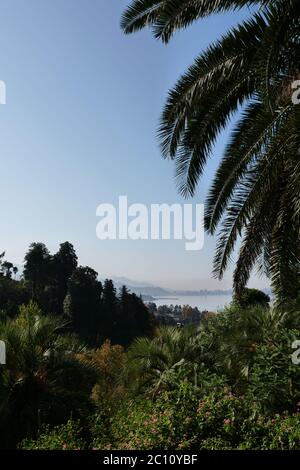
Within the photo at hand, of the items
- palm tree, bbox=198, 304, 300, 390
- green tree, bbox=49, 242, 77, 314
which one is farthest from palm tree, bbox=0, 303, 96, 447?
green tree, bbox=49, 242, 77, 314

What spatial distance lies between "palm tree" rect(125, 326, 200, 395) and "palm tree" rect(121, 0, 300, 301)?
14.0 ft

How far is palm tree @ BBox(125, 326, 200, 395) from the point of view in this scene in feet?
41.0

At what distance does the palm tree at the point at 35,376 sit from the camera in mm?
9328

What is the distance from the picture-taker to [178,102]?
8156mm

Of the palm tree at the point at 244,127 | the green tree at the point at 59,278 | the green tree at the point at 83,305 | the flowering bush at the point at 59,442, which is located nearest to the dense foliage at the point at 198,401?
the flowering bush at the point at 59,442

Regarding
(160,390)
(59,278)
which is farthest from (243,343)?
(59,278)

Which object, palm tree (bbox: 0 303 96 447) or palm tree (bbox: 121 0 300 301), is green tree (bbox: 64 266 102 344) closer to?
palm tree (bbox: 0 303 96 447)

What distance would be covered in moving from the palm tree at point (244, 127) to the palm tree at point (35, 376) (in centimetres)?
425

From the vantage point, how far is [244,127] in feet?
28.5

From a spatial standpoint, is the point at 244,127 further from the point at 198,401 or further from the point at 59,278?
the point at 59,278

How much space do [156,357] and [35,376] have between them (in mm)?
3963
